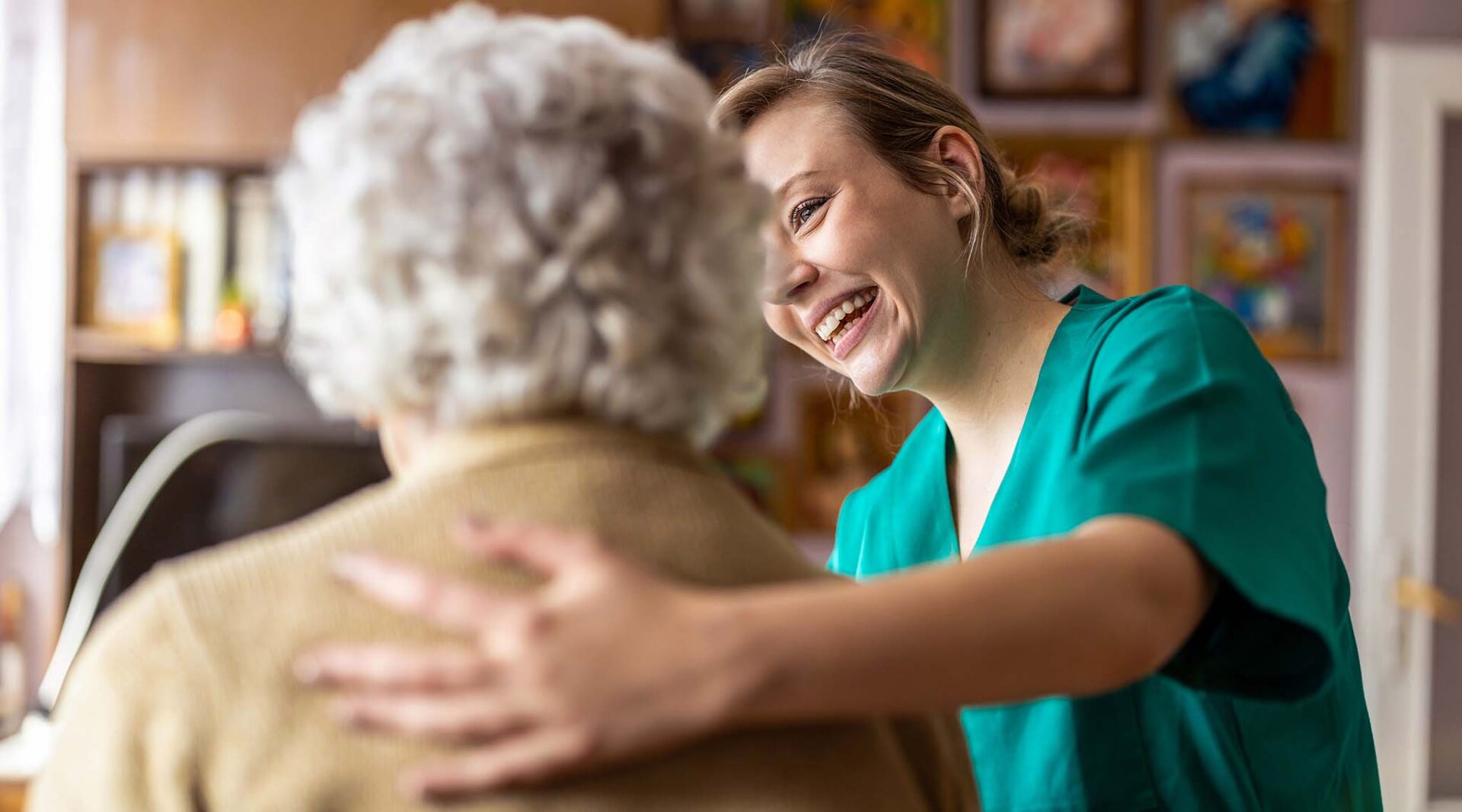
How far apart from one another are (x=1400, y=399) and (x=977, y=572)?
2.96 m

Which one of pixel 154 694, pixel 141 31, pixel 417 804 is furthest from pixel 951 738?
pixel 141 31

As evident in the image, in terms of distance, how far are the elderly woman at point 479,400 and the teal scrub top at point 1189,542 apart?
0.17 m

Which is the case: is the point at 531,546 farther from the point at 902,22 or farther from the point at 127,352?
the point at 902,22

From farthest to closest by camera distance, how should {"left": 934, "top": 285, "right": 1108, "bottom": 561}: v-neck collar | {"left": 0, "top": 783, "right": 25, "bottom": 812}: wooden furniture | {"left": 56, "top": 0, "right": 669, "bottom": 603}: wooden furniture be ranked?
{"left": 56, "top": 0, "right": 669, "bottom": 603}: wooden furniture, {"left": 0, "top": 783, "right": 25, "bottom": 812}: wooden furniture, {"left": 934, "top": 285, "right": 1108, "bottom": 561}: v-neck collar

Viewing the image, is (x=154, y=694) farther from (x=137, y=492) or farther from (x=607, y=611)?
(x=137, y=492)

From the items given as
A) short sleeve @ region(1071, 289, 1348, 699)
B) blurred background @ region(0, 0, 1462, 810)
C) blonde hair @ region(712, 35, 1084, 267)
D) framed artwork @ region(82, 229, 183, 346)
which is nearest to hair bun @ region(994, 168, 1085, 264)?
blonde hair @ region(712, 35, 1084, 267)

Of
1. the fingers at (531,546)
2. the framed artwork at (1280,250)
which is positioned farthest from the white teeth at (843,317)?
the framed artwork at (1280,250)

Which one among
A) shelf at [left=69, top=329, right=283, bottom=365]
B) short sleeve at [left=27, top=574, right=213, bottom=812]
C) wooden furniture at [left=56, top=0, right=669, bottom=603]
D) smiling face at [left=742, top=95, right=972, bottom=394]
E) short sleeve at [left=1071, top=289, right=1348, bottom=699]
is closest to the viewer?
short sleeve at [left=27, top=574, right=213, bottom=812]

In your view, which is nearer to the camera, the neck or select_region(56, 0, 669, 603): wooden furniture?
the neck

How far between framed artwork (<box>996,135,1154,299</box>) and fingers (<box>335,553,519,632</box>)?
9.40ft

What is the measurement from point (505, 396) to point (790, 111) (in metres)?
0.79

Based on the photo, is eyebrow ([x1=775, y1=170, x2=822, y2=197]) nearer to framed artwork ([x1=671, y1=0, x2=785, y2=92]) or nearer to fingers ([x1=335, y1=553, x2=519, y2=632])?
fingers ([x1=335, y1=553, x2=519, y2=632])

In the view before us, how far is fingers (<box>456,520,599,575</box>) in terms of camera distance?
0.63 metres

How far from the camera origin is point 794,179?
1349 mm
